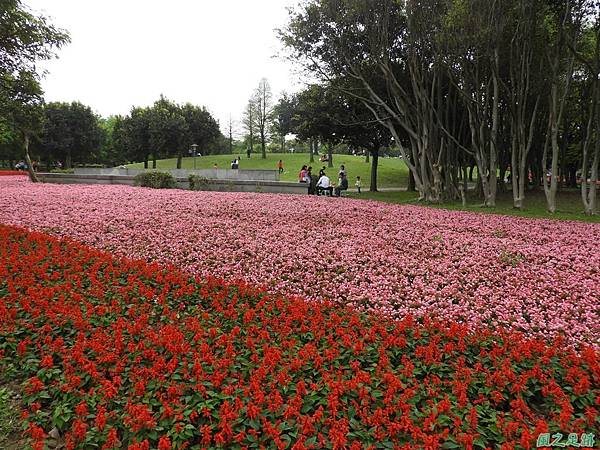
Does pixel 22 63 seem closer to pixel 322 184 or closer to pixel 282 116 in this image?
pixel 322 184

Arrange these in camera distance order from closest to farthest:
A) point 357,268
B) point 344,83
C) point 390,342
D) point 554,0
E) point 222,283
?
point 390,342, point 222,283, point 357,268, point 554,0, point 344,83

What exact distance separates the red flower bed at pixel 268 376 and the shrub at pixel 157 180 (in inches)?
685

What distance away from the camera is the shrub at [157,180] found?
22547mm

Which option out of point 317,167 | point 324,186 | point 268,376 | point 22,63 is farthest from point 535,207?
point 317,167

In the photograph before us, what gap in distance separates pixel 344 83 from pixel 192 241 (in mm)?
17194

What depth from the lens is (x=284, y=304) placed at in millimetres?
5656

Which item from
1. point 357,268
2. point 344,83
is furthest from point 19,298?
point 344,83

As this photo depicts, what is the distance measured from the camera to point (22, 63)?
20.0 meters

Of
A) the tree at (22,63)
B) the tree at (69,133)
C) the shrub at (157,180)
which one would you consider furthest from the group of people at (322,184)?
the tree at (69,133)

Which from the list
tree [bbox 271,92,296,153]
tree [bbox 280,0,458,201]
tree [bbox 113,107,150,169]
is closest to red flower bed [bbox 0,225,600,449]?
tree [bbox 280,0,458,201]

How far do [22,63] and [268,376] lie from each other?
22496 mm

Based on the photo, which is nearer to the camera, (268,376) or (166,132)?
(268,376)

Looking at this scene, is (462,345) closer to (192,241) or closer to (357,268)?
(357,268)

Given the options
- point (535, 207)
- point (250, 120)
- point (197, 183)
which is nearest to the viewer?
point (535, 207)
